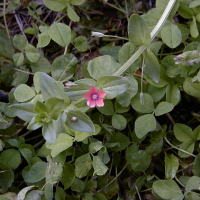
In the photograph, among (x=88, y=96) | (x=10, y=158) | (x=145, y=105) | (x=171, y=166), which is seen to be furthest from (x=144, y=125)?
(x=10, y=158)

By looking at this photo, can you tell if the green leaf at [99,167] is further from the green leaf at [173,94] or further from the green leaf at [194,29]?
the green leaf at [194,29]

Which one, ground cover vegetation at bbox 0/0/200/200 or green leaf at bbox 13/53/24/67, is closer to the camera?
ground cover vegetation at bbox 0/0/200/200

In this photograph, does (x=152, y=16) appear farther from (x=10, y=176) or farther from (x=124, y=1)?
(x=10, y=176)

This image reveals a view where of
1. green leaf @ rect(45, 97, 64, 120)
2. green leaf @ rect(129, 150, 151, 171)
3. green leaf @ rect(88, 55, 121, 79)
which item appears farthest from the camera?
green leaf @ rect(129, 150, 151, 171)

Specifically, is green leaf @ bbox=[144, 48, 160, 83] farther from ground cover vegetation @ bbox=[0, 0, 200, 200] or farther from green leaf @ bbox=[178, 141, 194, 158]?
green leaf @ bbox=[178, 141, 194, 158]

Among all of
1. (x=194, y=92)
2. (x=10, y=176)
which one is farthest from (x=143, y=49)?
(x=10, y=176)

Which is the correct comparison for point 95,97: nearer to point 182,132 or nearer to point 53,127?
point 53,127

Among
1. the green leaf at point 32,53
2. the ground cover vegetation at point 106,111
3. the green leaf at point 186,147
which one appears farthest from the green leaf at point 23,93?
the green leaf at point 186,147

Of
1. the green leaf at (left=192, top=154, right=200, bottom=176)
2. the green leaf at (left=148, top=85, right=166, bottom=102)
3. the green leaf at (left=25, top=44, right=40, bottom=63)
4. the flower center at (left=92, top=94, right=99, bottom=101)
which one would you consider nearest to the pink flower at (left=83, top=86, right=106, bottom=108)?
the flower center at (left=92, top=94, right=99, bottom=101)
